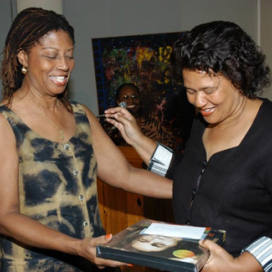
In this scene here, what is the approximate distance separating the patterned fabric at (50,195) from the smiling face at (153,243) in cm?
50

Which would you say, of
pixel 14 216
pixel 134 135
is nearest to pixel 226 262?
pixel 14 216

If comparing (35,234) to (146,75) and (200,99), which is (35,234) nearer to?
(200,99)

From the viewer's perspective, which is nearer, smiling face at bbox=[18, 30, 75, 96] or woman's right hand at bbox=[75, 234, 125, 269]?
woman's right hand at bbox=[75, 234, 125, 269]

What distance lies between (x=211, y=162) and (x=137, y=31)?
3.93 m

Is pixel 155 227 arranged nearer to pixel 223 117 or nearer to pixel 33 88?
pixel 223 117

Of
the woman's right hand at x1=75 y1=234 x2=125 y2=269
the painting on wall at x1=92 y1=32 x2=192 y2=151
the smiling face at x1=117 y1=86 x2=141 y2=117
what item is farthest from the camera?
the painting on wall at x1=92 y1=32 x2=192 y2=151

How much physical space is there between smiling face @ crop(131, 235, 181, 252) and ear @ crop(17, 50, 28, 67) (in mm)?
1013

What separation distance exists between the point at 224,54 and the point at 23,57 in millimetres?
953

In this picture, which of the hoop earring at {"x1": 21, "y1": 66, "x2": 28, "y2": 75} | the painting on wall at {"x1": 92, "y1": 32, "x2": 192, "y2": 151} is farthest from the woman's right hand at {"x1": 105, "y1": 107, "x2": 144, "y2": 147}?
the painting on wall at {"x1": 92, "y1": 32, "x2": 192, "y2": 151}

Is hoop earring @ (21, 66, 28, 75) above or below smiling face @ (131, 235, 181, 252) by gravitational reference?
above

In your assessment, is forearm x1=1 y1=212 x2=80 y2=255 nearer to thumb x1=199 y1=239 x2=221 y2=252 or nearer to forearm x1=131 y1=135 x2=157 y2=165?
thumb x1=199 y1=239 x2=221 y2=252

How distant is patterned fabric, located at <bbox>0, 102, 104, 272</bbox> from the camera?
212 centimetres

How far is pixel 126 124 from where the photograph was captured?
2.68m

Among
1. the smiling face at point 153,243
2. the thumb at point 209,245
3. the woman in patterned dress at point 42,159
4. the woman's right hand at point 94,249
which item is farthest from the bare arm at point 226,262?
the woman in patterned dress at point 42,159
